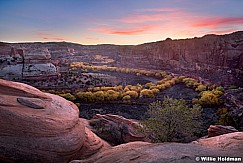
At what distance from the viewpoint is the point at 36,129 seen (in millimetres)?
15625

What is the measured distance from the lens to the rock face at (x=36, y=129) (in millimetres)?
15086


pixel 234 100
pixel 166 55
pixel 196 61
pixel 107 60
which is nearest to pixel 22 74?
pixel 234 100

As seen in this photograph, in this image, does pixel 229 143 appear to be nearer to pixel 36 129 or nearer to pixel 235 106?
pixel 36 129

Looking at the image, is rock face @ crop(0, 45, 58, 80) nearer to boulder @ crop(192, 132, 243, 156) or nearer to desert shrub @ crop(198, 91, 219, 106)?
desert shrub @ crop(198, 91, 219, 106)

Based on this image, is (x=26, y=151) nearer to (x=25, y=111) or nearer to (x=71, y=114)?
(x=25, y=111)

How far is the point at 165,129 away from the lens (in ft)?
69.9

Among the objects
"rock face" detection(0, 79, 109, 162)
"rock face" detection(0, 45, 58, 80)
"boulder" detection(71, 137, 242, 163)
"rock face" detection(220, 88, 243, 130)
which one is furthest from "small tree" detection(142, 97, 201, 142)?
"rock face" detection(0, 45, 58, 80)

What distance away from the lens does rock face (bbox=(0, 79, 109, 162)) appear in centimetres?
1509

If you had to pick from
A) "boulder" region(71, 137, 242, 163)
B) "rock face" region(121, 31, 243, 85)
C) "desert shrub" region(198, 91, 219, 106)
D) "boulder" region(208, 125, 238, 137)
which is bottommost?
"desert shrub" region(198, 91, 219, 106)

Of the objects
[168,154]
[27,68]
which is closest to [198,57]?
[27,68]

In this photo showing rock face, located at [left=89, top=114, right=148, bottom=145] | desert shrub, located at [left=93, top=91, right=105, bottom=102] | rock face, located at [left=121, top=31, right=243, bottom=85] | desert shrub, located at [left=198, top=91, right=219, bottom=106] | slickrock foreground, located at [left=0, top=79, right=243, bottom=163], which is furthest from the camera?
rock face, located at [left=121, top=31, right=243, bottom=85]

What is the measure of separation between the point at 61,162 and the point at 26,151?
2589 mm

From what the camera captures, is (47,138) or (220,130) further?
(220,130)

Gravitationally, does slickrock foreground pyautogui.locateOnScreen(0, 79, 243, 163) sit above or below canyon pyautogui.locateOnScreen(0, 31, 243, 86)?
below
